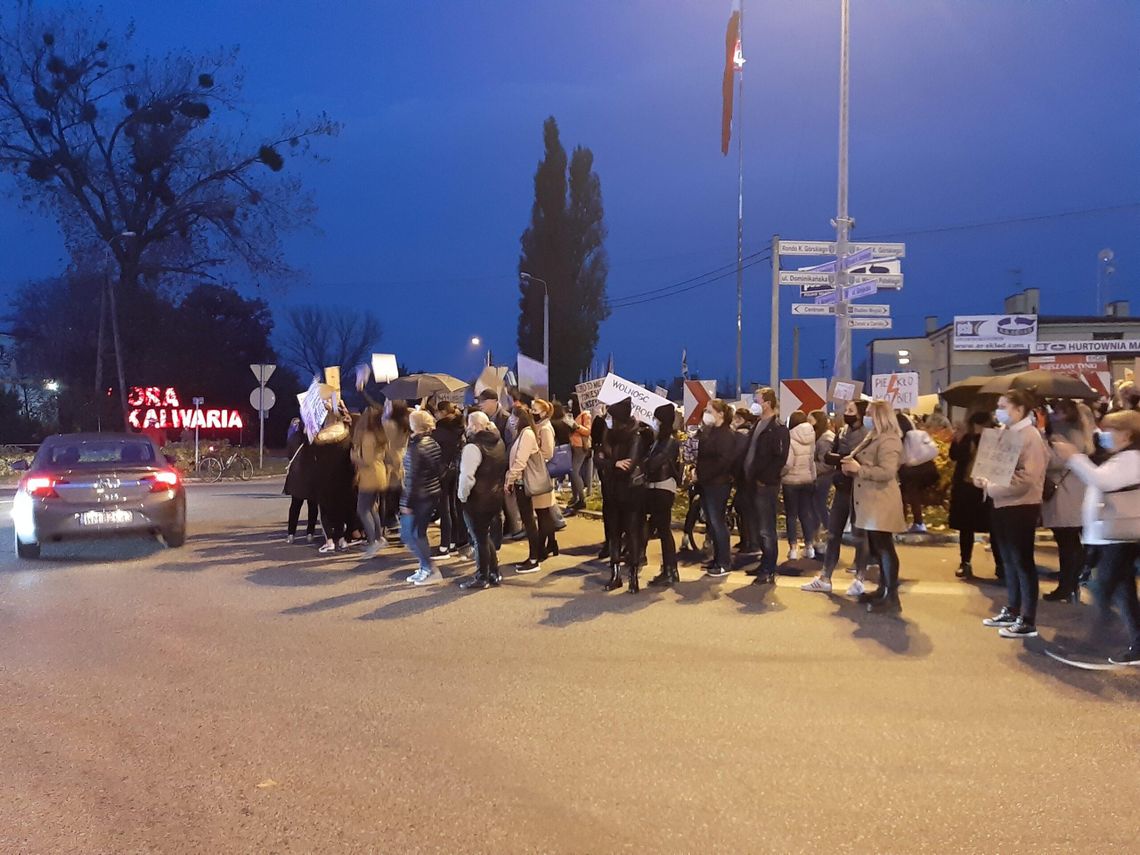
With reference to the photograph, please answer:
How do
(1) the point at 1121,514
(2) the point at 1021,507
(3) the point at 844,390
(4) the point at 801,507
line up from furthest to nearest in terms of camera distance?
(3) the point at 844,390, (4) the point at 801,507, (2) the point at 1021,507, (1) the point at 1121,514

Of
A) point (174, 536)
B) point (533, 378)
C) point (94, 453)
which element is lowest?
point (174, 536)

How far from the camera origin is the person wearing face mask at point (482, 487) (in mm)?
9445

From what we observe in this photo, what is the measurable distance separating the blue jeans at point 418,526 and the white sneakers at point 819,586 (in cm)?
378

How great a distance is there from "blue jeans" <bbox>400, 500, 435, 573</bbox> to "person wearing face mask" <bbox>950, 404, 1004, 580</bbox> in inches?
217

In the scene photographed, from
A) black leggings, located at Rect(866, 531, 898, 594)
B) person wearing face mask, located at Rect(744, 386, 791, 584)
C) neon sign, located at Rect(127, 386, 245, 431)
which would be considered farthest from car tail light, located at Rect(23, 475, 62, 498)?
neon sign, located at Rect(127, 386, 245, 431)

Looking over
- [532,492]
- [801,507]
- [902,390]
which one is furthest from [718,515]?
[902,390]

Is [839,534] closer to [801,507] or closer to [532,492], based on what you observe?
[801,507]

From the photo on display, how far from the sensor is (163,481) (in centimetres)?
1193

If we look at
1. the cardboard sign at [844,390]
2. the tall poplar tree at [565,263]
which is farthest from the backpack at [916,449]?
the tall poplar tree at [565,263]

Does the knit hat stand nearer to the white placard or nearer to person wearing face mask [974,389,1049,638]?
person wearing face mask [974,389,1049,638]

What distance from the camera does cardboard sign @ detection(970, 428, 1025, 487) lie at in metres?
7.52

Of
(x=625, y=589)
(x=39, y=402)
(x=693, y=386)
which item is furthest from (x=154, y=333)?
(x=625, y=589)

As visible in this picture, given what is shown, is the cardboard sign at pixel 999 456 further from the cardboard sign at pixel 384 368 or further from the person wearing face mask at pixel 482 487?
→ the cardboard sign at pixel 384 368

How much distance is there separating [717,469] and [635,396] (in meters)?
1.51
